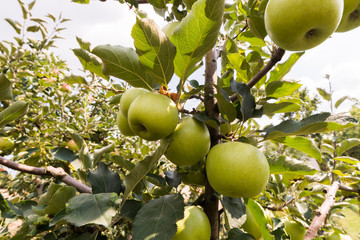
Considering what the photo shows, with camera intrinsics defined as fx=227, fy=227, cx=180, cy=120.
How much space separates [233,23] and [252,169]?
1.31 meters

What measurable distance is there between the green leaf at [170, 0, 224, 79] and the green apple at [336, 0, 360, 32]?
500mm

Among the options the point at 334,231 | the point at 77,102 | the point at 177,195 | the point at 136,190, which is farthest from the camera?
the point at 77,102

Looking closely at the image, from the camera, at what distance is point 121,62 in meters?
0.87

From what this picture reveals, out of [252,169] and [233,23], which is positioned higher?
[233,23]

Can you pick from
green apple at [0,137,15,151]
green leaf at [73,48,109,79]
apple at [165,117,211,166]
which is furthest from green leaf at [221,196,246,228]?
green apple at [0,137,15,151]

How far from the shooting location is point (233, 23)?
5.68 feet

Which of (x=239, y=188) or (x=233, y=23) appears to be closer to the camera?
(x=239, y=188)

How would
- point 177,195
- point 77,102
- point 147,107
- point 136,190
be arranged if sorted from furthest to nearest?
point 77,102, point 136,190, point 177,195, point 147,107

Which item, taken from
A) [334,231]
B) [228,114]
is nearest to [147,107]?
[228,114]

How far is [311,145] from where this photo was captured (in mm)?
981

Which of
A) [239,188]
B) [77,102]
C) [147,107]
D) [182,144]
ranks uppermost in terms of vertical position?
[147,107]

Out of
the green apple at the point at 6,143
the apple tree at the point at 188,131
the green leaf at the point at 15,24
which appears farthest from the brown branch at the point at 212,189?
the green leaf at the point at 15,24

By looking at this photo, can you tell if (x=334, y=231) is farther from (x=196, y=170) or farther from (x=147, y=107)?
(x=147, y=107)

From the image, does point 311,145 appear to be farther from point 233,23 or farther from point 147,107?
point 233,23
